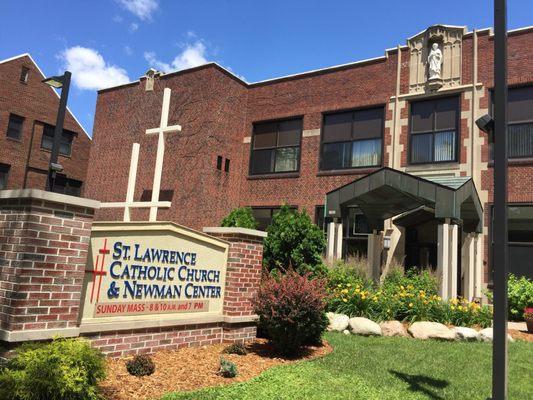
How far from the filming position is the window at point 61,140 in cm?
3052

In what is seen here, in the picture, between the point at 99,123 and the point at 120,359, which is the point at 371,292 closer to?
the point at 120,359

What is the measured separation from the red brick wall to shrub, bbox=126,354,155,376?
85 centimetres

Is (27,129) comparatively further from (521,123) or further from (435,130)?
(521,123)

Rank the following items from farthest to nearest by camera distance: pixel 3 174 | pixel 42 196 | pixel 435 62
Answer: pixel 3 174 → pixel 435 62 → pixel 42 196

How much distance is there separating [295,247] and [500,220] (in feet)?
21.5

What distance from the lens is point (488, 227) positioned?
1516cm

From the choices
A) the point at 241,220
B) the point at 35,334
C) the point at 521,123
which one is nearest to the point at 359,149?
the point at 521,123

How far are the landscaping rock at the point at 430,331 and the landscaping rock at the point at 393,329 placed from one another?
0.54 ft

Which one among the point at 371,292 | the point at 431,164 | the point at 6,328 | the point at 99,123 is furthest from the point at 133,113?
the point at 6,328

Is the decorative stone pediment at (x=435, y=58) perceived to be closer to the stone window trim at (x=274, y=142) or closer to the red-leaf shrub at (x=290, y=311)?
the stone window trim at (x=274, y=142)

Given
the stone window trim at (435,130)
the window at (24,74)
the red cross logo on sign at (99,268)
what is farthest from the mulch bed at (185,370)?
the window at (24,74)

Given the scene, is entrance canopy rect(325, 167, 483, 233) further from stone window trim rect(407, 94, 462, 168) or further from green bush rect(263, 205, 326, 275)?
green bush rect(263, 205, 326, 275)

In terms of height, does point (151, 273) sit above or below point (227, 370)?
above

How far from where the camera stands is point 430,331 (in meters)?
9.64
